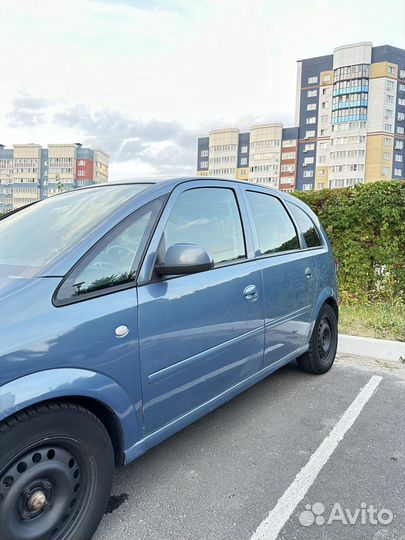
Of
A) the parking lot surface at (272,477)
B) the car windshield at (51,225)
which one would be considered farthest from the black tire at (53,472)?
the car windshield at (51,225)

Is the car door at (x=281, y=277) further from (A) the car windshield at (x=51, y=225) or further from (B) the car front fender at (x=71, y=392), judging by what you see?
(B) the car front fender at (x=71, y=392)

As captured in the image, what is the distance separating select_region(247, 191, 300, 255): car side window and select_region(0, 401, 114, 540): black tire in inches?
71.9

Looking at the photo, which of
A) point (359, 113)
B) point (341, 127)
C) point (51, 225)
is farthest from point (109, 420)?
point (341, 127)

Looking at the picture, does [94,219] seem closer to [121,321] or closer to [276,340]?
[121,321]

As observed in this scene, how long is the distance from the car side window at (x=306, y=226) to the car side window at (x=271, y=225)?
0.56ft

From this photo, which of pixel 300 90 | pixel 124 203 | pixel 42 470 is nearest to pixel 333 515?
pixel 42 470

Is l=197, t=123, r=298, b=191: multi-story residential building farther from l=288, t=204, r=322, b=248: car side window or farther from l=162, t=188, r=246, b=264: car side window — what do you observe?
l=162, t=188, r=246, b=264: car side window

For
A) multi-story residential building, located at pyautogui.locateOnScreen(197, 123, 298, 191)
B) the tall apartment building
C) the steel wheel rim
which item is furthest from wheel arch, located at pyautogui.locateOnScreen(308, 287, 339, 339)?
multi-story residential building, located at pyautogui.locateOnScreen(197, 123, 298, 191)

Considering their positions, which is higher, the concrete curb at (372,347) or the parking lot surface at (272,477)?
Result: the concrete curb at (372,347)

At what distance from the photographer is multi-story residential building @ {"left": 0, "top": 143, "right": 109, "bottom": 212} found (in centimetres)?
8138

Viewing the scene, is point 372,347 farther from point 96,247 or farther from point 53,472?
point 53,472

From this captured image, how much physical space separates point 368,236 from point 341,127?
88696 mm

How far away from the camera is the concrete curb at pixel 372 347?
474cm

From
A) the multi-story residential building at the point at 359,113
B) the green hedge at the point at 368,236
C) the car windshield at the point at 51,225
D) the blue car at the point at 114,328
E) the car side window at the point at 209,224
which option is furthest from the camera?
the multi-story residential building at the point at 359,113
